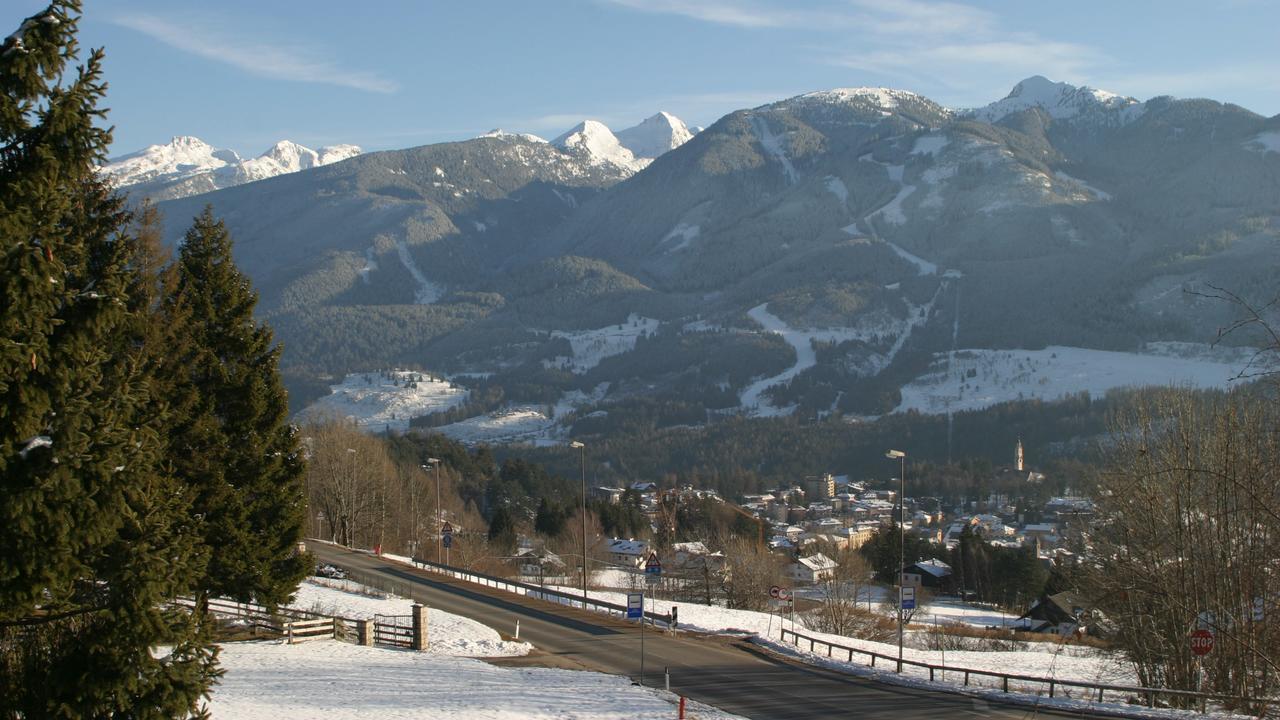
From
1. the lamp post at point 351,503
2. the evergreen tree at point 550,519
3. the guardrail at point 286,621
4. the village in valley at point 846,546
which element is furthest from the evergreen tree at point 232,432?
the evergreen tree at point 550,519

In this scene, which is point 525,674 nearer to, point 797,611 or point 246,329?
point 246,329

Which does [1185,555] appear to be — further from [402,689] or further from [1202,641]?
[402,689]

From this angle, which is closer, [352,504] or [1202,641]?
[1202,641]

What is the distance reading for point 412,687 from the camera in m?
28.0

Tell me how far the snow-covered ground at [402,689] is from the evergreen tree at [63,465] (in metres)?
11.0

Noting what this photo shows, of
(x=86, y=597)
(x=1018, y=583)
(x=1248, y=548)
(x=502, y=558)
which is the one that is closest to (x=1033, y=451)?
(x=1018, y=583)

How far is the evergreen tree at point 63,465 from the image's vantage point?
11.0 meters

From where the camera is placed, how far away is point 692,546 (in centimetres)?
8975

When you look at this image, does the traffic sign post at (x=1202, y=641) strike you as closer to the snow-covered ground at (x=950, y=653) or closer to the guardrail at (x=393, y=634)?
the snow-covered ground at (x=950, y=653)

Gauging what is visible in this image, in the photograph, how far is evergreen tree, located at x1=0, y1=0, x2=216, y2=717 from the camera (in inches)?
432

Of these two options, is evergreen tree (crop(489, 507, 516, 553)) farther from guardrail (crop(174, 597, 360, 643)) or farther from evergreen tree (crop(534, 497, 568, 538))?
guardrail (crop(174, 597, 360, 643))

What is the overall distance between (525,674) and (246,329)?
13024mm

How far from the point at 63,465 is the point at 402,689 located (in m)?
18.1

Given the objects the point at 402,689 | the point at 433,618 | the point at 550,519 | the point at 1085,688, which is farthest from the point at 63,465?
the point at 550,519
